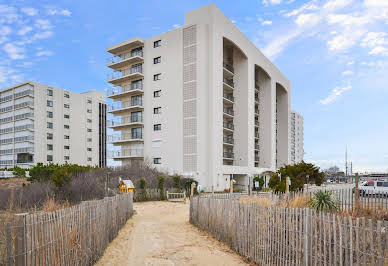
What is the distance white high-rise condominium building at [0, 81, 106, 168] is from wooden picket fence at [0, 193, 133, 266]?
5715 cm

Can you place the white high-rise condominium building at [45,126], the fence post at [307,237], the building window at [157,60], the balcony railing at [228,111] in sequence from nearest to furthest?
the fence post at [307,237]
the building window at [157,60]
the balcony railing at [228,111]
the white high-rise condominium building at [45,126]

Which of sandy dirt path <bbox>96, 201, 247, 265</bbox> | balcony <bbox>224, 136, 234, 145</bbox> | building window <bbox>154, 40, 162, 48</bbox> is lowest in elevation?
sandy dirt path <bbox>96, 201, 247, 265</bbox>

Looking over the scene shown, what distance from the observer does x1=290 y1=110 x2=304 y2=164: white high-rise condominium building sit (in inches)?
4242

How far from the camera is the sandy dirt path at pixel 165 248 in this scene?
7.68m

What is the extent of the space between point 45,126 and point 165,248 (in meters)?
61.8

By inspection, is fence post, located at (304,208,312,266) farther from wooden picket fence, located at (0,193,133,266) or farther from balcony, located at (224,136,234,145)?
balcony, located at (224,136,234,145)

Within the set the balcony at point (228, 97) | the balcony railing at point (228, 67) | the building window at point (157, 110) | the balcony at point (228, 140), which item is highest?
the balcony railing at point (228, 67)

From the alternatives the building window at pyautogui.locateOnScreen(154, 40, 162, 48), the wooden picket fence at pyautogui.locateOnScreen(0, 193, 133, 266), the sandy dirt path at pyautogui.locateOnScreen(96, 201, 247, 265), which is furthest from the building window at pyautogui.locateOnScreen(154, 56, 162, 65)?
the wooden picket fence at pyautogui.locateOnScreen(0, 193, 133, 266)

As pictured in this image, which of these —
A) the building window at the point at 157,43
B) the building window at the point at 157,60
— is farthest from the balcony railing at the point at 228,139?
the building window at the point at 157,43

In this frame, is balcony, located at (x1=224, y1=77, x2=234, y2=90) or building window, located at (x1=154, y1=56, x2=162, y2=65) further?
balcony, located at (x1=224, y1=77, x2=234, y2=90)

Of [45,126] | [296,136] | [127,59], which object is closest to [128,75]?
[127,59]

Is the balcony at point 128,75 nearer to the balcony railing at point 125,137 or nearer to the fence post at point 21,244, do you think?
the balcony railing at point 125,137

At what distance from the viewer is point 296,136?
113 m

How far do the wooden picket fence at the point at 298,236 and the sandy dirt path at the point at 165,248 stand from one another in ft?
1.98
